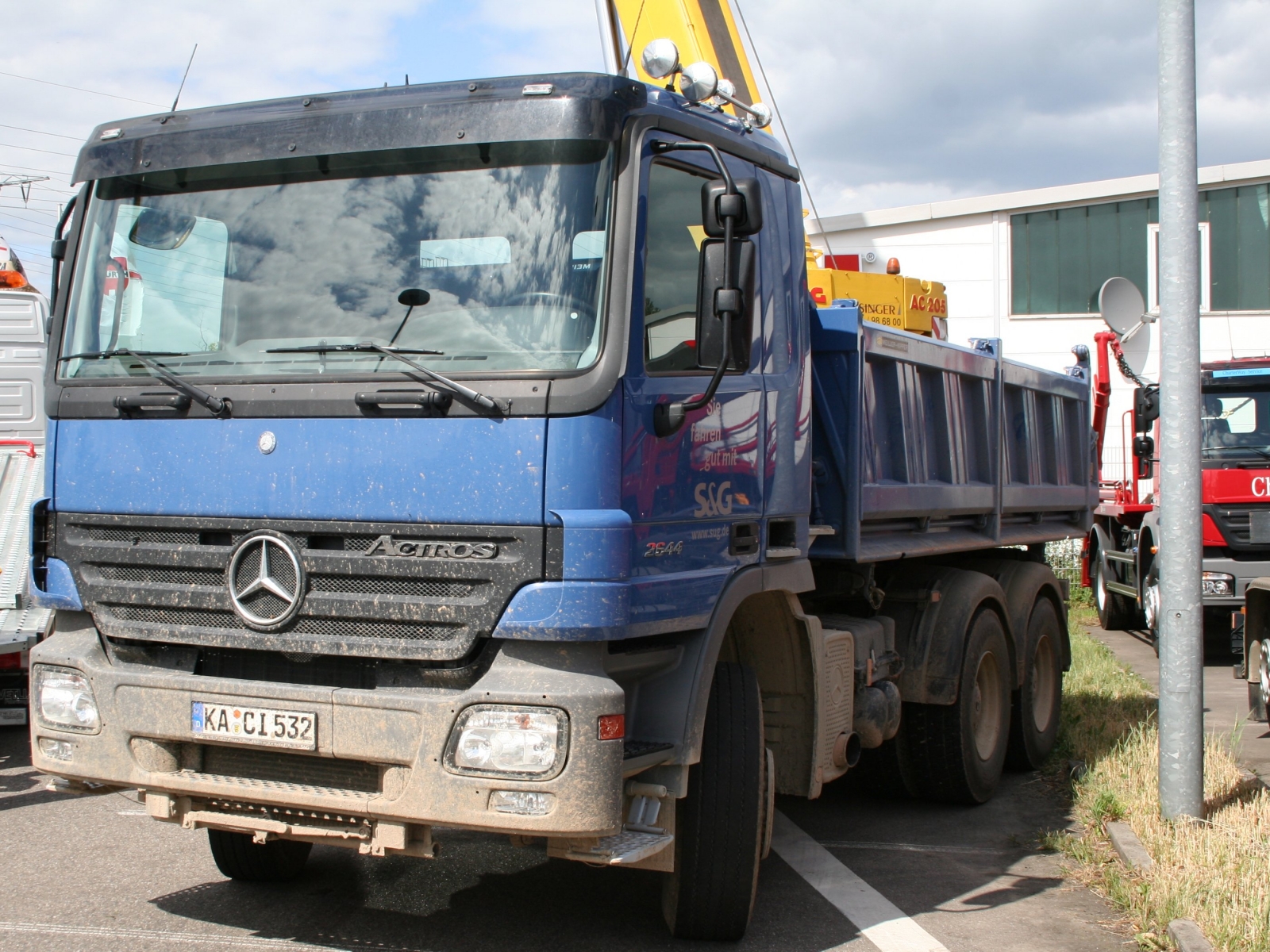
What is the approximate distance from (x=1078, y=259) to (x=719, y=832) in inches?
876

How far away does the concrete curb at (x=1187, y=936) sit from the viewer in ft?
15.1

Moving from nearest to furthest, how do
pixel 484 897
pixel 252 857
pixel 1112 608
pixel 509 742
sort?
1. pixel 509 742
2. pixel 484 897
3. pixel 252 857
4. pixel 1112 608

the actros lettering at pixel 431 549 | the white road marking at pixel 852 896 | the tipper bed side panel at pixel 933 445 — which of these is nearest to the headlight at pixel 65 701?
the actros lettering at pixel 431 549

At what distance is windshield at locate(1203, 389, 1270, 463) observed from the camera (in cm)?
1277

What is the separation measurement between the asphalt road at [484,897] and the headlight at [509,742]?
3.24ft

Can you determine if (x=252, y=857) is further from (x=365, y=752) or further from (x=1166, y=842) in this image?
(x=1166, y=842)

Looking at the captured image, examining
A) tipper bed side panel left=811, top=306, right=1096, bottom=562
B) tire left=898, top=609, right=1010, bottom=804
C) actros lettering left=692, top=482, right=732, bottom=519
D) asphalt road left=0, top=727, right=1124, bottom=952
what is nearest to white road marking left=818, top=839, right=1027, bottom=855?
asphalt road left=0, top=727, right=1124, bottom=952

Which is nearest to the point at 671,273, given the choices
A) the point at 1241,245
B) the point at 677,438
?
the point at 677,438

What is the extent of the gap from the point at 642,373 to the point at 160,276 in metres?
1.78

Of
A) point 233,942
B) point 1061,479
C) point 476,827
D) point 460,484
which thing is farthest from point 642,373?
point 1061,479

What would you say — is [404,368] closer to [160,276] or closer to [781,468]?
[160,276]

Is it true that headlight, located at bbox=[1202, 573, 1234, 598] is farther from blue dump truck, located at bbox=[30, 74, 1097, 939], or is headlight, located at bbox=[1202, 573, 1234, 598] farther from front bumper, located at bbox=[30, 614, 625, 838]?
front bumper, located at bbox=[30, 614, 625, 838]

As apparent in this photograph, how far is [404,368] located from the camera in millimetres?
4184

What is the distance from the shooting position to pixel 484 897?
536 cm
